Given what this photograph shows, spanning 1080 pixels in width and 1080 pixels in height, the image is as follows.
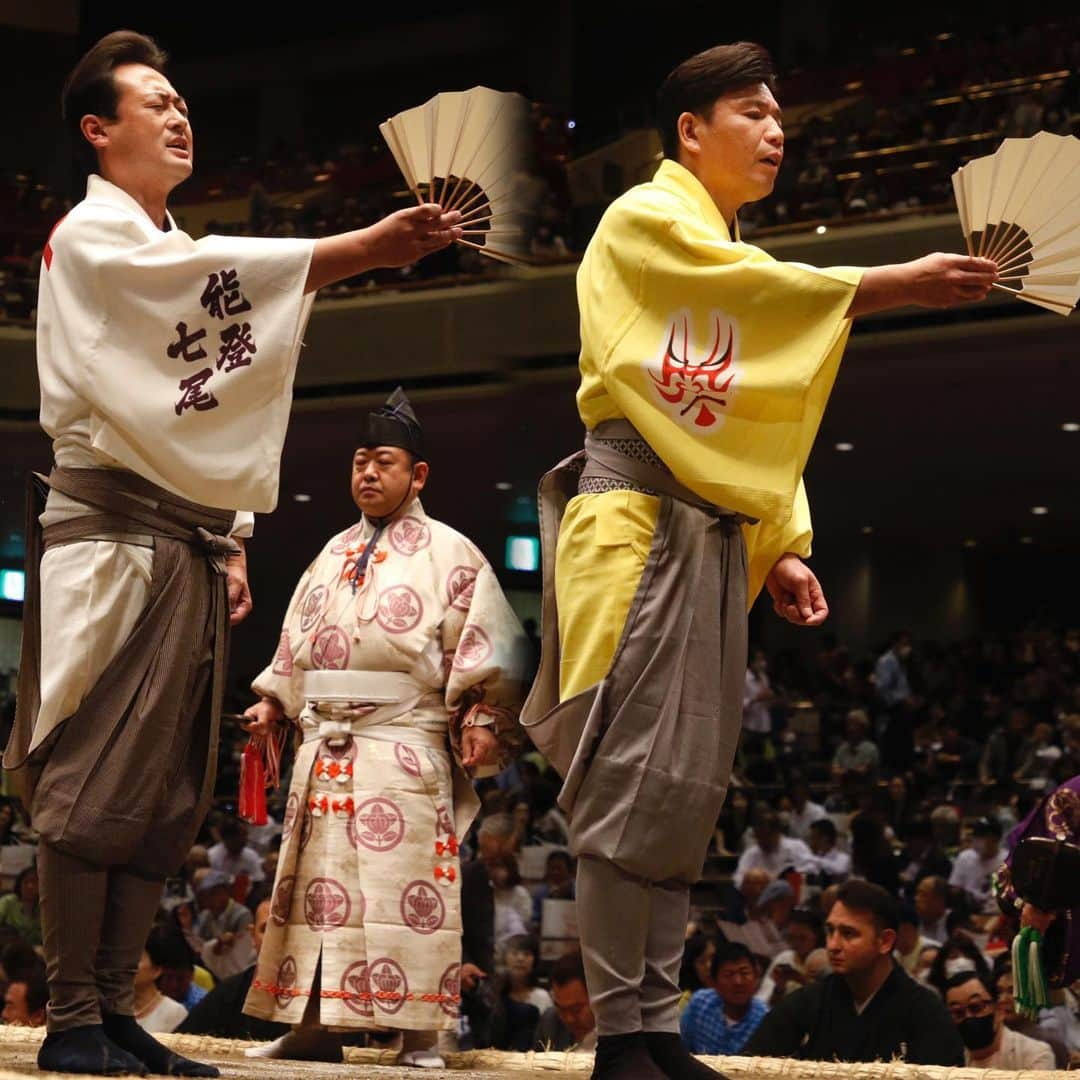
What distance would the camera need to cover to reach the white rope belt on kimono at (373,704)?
3.20 m

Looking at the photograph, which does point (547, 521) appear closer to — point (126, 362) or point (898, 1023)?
point (126, 362)

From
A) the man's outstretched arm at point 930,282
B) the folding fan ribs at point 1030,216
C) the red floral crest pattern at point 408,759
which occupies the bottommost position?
the red floral crest pattern at point 408,759

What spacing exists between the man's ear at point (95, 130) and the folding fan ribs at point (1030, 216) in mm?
1040

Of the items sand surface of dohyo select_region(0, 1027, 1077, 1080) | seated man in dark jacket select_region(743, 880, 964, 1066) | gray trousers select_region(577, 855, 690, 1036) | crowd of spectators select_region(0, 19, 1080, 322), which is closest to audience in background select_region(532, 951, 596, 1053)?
seated man in dark jacket select_region(743, 880, 964, 1066)

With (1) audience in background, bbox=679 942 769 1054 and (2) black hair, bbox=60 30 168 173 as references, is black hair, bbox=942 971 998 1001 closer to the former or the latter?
(1) audience in background, bbox=679 942 769 1054

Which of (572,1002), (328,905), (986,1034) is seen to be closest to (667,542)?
(328,905)

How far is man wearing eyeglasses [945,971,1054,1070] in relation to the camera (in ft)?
12.7

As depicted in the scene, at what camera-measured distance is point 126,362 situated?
2084 mm

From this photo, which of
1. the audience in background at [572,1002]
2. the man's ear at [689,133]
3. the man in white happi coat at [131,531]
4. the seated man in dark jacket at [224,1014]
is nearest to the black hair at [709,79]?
the man's ear at [689,133]

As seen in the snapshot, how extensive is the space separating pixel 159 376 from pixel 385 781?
49.2 inches

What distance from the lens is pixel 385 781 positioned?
10.4 feet

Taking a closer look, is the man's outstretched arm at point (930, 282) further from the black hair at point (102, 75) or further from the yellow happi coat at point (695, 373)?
the black hair at point (102, 75)

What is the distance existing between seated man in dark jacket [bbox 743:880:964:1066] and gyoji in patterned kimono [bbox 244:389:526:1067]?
0.82 m

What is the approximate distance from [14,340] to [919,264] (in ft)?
23.4
